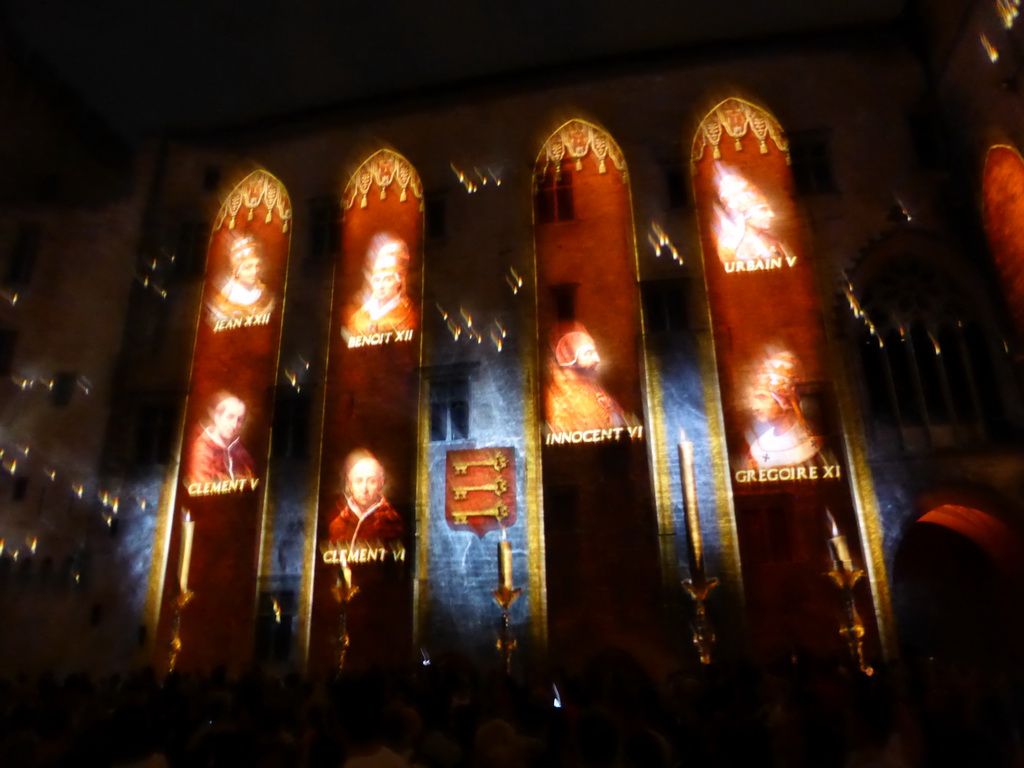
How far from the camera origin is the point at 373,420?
69.3 ft

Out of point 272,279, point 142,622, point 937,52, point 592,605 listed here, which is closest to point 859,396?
point 592,605

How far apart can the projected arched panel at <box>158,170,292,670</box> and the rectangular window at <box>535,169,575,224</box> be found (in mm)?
9192

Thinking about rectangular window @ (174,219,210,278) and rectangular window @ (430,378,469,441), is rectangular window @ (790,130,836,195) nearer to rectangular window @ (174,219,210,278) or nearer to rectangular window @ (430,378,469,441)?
rectangular window @ (430,378,469,441)

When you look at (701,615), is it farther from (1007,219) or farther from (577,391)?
(1007,219)

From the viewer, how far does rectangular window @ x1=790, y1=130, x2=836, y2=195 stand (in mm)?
20594

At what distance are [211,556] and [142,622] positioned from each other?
2715 millimetres

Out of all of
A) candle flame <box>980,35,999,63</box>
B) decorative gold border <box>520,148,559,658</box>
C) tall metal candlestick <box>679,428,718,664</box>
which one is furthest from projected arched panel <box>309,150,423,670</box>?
candle flame <box>980,35,999,63</box>

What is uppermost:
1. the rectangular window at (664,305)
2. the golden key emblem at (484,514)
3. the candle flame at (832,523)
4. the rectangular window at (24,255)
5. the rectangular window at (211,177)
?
the rectangular window at (211,177)

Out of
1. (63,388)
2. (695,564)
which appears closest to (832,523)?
(695,564)

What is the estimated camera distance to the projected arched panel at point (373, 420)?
1928 centimetres

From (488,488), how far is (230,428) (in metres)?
9.07

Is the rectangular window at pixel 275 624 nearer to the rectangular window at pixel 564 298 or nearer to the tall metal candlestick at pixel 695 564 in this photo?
the tall metal candlestick at pixel 695 564

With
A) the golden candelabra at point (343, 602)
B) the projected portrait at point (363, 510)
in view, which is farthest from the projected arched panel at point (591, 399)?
the golden candelabra at point (343, 602)

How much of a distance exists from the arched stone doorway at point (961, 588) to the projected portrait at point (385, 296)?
15950mm
